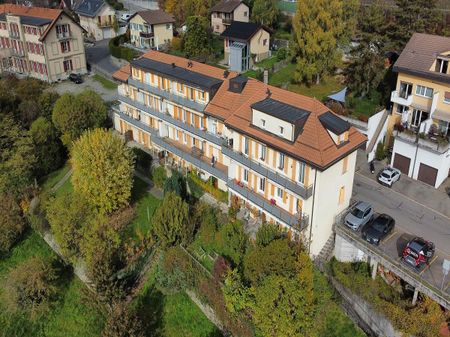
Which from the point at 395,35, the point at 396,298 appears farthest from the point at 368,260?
the point at 395,35

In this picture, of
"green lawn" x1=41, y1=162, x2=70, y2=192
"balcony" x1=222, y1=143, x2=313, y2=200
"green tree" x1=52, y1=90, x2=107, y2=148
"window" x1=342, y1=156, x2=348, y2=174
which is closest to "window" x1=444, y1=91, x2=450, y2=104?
"window" x1=342, y1=156, x2=348, y2=174

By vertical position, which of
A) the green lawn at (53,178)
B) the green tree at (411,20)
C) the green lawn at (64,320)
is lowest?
the green lawn at (64,320)

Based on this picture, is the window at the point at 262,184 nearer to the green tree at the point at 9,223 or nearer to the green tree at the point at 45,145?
the green tree at the point at 9,223

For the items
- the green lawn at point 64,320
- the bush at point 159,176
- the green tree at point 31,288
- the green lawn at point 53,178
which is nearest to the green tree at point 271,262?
the green lawn at point 64,320

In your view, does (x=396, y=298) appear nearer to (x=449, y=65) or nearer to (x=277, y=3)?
(x=449, y=65)

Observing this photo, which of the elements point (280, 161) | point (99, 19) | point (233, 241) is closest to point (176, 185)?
point (233, 241)

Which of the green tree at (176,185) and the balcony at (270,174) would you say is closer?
the balcony at (270,174)

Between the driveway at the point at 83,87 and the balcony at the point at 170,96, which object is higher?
the balcony at the point at 170,96

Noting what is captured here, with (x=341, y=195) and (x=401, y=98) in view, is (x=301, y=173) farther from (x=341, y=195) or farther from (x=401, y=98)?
(x=401, y=98)
